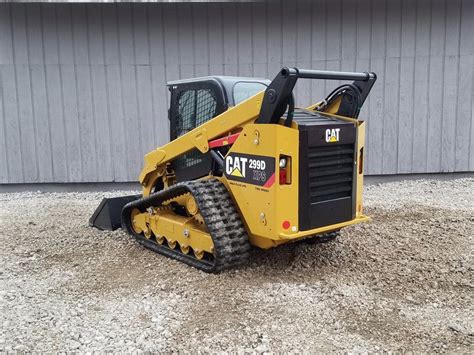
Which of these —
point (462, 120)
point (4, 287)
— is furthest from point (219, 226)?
point (462, 120)

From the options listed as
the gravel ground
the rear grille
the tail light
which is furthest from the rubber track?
the rear grille

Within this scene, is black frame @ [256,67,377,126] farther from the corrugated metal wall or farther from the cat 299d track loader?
the corrugated metal wall

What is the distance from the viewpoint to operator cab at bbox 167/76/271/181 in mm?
4742

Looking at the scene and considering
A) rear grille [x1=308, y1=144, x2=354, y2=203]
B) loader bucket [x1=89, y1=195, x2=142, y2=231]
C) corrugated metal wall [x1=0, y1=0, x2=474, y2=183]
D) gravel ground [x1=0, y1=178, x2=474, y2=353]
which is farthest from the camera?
corrugated metal wall [x1=0, y1=0, x2=474, y2=183]

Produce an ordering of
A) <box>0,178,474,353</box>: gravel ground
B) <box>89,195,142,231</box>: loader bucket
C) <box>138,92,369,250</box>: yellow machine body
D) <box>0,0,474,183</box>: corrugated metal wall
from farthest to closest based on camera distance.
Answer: <box>0,0,474,183</box>: corrugated metal wall < <box>89,195,142,231</box>: loader bucket < <box>138,92,369,250</box>: yellow machine body < <box>0,178,474,353</box>: gravel ground

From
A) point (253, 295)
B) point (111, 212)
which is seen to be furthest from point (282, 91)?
point (111, 212)

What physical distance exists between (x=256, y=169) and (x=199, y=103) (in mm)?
1391

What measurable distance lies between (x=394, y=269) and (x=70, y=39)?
728 cm

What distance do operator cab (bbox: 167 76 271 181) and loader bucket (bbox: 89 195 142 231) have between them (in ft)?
3.67

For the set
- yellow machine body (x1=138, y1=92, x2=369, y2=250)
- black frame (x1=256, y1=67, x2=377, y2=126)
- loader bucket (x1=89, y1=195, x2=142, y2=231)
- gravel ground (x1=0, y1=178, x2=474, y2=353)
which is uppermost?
black frame (x1=256, y1=67, x2=377, y2=126)

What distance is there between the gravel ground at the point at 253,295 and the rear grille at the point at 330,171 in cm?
80

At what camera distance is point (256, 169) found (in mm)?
3998

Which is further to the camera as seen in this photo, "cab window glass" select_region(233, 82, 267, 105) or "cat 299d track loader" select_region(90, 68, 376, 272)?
"cab window glass" select_region(233, 82, 267, 105)

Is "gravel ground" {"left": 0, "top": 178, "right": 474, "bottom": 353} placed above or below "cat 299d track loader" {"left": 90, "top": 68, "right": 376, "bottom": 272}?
below
